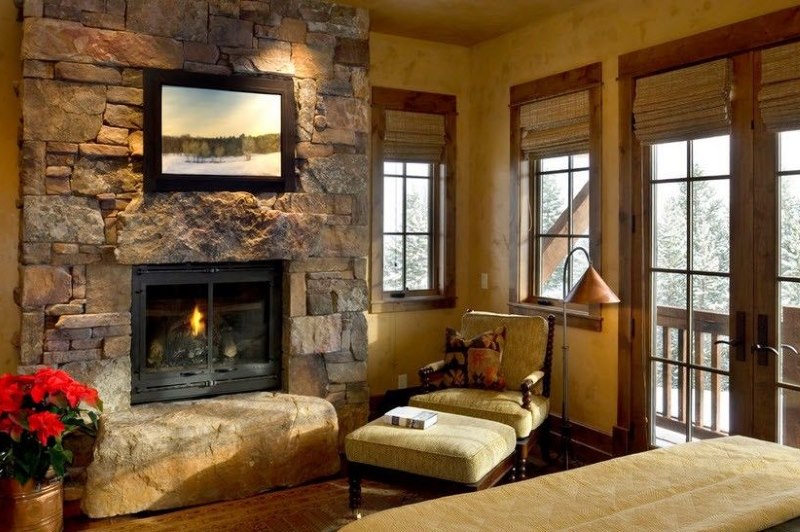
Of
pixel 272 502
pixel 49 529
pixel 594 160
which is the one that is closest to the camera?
pixel 49 529

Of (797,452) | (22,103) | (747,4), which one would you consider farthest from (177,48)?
(797,452)

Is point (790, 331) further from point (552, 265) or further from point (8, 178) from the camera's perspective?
point (8, 178)

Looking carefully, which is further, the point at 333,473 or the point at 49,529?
the point at 333,473

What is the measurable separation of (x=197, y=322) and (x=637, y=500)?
3.10 metres

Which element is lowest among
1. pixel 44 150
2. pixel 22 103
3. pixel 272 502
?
pixel 272 502

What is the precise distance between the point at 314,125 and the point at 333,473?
216 cm

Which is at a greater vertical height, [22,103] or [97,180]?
[22,103]

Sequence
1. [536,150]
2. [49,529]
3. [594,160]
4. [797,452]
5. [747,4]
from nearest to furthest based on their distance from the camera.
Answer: [797,452] < [49,529] < [747,4] < [594,160] < [536,150]

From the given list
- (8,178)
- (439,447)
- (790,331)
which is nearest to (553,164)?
(790,331)

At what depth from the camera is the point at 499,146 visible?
532 centimetres

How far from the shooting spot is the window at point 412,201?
5207mm

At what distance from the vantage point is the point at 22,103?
371 cm

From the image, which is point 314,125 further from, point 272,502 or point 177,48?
point 272,502

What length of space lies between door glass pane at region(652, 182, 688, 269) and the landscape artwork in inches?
90.5
